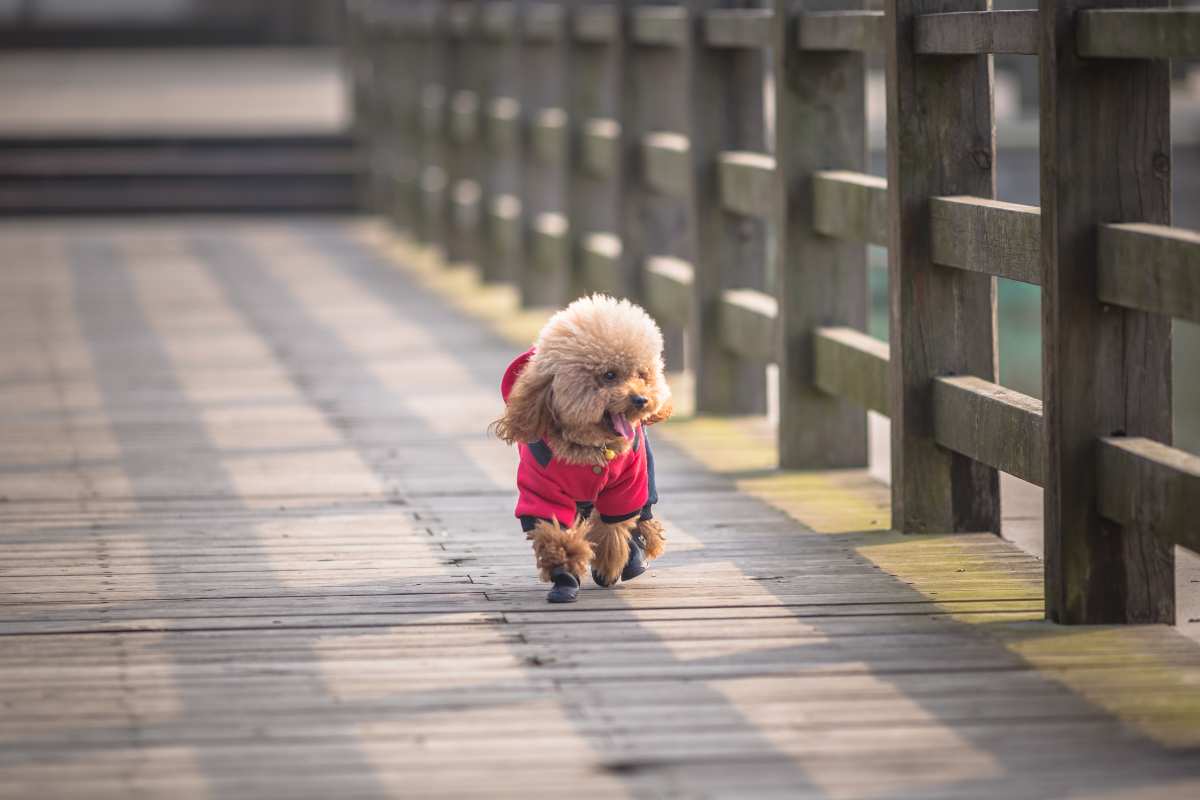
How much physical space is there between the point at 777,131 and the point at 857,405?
2.82ft

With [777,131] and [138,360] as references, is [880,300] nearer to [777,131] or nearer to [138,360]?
[138,360]

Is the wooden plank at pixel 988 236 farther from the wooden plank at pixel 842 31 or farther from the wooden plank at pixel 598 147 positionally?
the wooden plank at pixel 598 147

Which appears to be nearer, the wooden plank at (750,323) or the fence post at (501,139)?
the wooden plank at (750,323)

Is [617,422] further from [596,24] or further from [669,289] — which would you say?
[596,24]

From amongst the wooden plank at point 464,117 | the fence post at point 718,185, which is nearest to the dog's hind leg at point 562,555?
the fence post at point 718,185

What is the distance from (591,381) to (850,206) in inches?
62.5

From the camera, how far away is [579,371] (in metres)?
3.96

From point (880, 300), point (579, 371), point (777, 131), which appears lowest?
point (880, 300)

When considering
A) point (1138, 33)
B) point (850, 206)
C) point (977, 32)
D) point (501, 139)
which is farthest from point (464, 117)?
point (1138, 33)

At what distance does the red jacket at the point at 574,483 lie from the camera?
4098 mm

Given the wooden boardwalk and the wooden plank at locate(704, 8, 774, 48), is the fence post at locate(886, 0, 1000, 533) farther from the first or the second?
the wooden plank at locate(704, 8, 774, 48)

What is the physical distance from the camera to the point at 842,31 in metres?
5.23

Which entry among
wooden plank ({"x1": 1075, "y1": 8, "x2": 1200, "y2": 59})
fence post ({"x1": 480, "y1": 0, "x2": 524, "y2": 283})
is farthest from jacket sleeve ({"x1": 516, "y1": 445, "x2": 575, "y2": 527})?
fence post ({"x1": 480, "y1": 0, "x2": 524, "y2": 283})

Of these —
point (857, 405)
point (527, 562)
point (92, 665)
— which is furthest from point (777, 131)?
point (92, 665)
